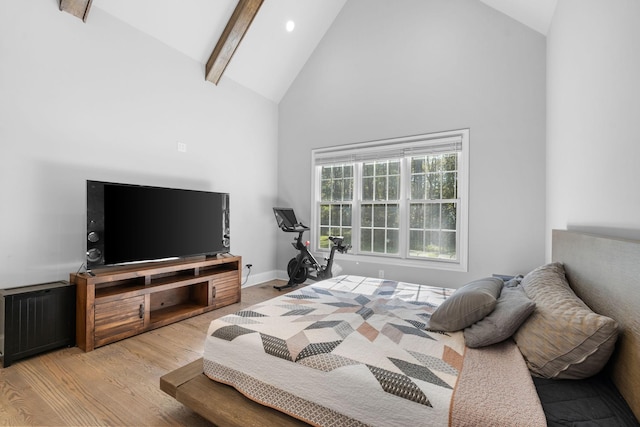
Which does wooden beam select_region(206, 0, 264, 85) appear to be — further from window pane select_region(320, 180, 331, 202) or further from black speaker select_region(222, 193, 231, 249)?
window pane select_region(320, 180, 331, 202)

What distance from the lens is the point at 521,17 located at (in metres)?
3.29

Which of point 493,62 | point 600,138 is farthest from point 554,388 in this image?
point 493,62

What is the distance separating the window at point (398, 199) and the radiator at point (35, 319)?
322cm

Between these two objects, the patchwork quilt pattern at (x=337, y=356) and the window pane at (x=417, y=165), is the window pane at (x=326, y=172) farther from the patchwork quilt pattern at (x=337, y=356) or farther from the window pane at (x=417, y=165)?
the patchwork quilt pattern at (x=337, y=356)

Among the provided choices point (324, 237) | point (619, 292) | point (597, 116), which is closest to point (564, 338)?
point (619, 292)

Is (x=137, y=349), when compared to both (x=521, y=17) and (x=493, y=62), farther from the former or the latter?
(x=521, y=17)

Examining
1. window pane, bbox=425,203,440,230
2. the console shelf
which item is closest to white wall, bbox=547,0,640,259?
window pane, bbox=425,203,440,230

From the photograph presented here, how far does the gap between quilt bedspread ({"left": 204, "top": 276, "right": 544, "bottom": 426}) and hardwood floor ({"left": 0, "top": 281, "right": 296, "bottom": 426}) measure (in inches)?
21.3

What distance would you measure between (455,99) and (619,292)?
3.24 metres

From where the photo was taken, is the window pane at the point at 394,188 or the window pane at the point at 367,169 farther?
the window pane at the point at 367,169

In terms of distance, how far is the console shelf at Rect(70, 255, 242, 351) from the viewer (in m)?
2.52

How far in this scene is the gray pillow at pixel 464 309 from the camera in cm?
152

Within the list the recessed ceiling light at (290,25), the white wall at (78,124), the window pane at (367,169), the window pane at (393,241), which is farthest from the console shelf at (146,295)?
the recessed ceiling light at (290,25)

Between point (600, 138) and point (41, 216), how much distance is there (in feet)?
13.8
